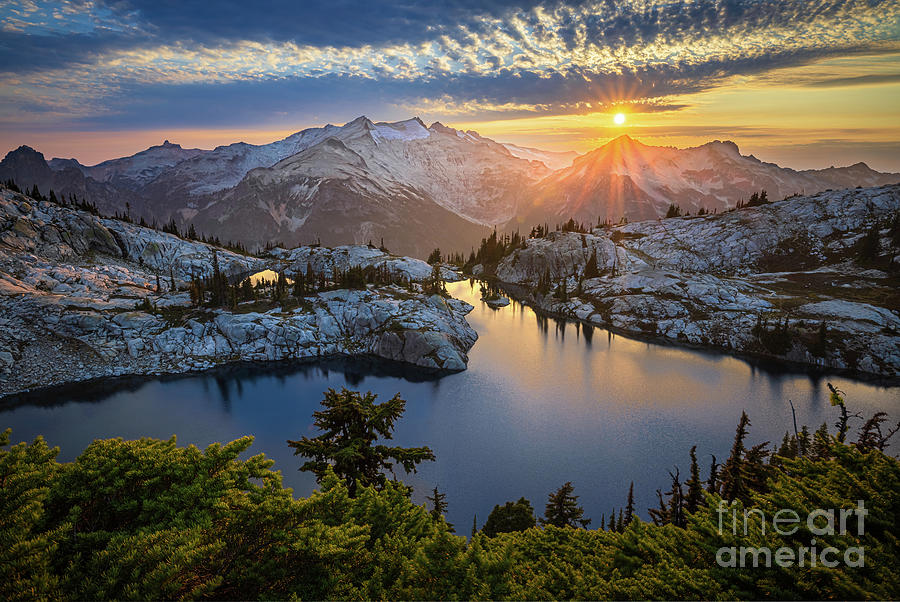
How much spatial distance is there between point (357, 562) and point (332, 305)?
86860 mm

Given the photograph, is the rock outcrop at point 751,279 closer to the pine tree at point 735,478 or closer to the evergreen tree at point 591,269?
the evergreen tree at point 591,269

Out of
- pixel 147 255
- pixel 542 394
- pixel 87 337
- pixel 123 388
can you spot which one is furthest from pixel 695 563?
pixel 147 255

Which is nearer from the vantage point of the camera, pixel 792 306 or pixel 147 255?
pixel 792 306

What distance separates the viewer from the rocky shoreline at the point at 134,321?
70875 mm

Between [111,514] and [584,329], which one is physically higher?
[111,514]

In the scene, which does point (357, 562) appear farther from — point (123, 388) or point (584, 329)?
point (584, 329)

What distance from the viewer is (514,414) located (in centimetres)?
5797

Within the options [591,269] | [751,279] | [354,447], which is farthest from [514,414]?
[751,279]

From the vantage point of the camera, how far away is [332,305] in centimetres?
9419

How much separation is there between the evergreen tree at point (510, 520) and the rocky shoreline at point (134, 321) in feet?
144

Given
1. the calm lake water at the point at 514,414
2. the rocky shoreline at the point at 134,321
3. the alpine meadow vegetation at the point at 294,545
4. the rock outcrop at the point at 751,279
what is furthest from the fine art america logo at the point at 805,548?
the rock outcrop at the point at 751,279

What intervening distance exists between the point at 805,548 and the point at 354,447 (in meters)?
18.3

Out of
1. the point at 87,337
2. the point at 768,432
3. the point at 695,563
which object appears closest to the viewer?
the point at 695,563

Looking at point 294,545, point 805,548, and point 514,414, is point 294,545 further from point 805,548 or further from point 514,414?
point 514,414
